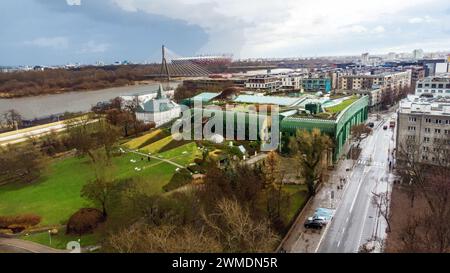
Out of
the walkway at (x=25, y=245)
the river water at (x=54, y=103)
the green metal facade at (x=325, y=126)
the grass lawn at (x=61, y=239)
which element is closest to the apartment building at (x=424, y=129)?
the green metal facade at (x=325, y=126)

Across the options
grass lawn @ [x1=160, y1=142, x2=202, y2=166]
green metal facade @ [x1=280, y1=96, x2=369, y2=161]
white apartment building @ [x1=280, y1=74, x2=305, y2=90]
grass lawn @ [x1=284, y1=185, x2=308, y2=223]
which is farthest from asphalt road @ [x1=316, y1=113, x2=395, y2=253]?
white apartment building @ [x1=280, y1=74, x2=305, y2=90]

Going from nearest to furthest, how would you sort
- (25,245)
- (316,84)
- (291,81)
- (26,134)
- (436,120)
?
(25,245) < (436,120) < (26,134) < (316,84) < (291,81)

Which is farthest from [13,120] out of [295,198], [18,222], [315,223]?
[315,223]

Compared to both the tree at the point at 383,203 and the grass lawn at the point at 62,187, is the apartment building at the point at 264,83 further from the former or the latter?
the tree at the point at 383,203

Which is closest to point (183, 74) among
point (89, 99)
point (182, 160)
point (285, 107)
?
point (89, 99)

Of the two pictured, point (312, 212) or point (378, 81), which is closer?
point (312, 212)

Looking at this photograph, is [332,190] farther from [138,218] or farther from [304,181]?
[138,218]

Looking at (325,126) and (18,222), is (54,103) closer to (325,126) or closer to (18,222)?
(18,222)
